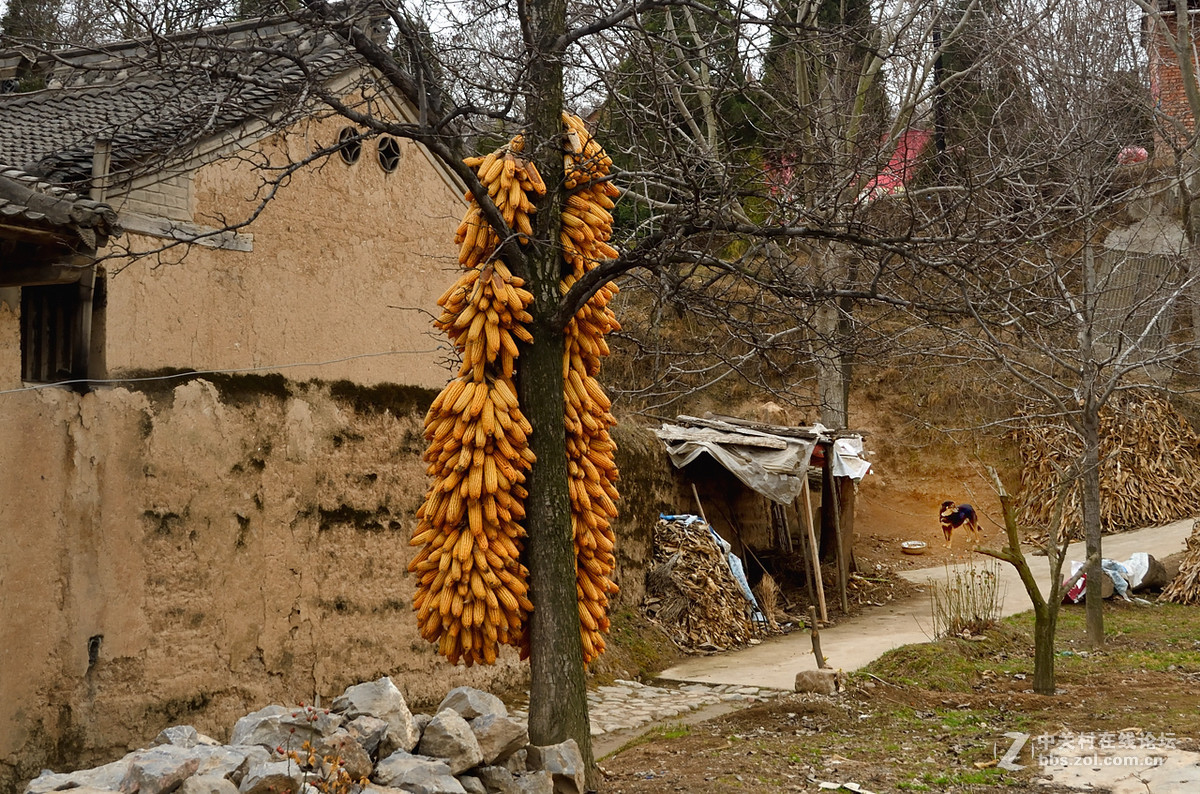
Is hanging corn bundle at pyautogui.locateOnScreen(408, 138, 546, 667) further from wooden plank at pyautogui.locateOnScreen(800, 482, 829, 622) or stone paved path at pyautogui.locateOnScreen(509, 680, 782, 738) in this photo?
wooden plank at pyautogui.locateOnScreen(800, 482, 829, 622)

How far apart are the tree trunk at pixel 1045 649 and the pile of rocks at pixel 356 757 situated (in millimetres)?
4538

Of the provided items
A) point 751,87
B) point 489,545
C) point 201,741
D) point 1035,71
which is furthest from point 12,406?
point 1035,71

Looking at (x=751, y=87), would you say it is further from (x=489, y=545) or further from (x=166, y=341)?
(x=166, y=341)

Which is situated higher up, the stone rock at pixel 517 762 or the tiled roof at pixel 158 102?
the tiled roof at pixel 158 102

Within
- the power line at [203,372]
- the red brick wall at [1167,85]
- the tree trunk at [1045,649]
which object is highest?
the red brick wall at [1167,85]

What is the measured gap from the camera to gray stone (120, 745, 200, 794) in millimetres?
4207

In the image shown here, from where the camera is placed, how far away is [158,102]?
7.39 meters

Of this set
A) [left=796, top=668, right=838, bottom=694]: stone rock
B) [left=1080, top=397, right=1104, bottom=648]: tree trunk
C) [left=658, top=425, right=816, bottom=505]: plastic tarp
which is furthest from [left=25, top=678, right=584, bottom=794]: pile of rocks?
[left=658, top=425, right=816, bottom=505]: plastic tarp

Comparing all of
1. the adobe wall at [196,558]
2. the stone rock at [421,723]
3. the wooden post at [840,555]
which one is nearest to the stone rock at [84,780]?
the stone rock at [421,723]

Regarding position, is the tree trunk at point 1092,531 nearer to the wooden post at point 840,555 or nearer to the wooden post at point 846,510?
the wooden post at point 840,555

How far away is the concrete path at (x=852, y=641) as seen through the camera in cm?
1123

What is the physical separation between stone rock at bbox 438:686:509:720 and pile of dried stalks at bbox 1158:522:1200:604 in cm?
1235

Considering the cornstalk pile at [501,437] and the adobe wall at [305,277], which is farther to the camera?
the adobe wall at [305,277]

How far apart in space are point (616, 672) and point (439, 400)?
21.3 feet
